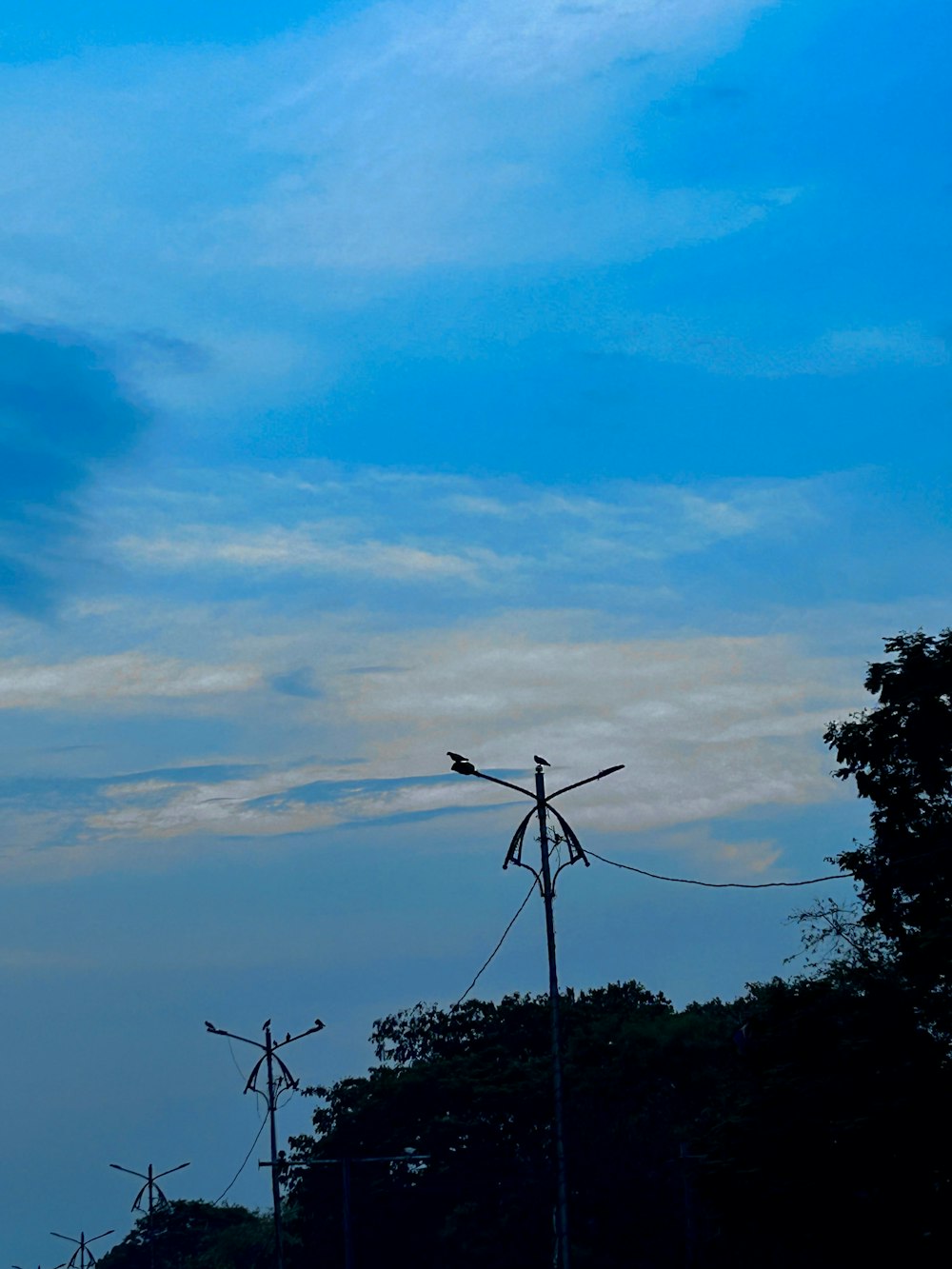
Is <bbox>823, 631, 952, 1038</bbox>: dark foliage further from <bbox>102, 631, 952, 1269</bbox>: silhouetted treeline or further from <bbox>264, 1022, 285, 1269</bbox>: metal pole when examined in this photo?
<bbox>264, 1022, 285, 1269</bbox>: metal pole

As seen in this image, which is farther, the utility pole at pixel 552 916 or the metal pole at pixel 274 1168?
the metal pole at pixel 274 1168

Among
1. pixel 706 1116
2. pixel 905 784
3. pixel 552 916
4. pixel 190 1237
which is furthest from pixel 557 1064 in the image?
pixel 190 1237

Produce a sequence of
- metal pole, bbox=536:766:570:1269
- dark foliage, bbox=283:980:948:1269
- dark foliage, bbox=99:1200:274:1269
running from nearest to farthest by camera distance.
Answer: metal pole, bbox=536:766:570:1269, dark foliage, bbox=283:980:948:1269, dark foliage, bbox=99:1200:274:1269

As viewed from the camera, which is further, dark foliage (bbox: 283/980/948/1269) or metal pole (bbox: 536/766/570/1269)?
dark foliage (bbox: 283/980/948/1269)

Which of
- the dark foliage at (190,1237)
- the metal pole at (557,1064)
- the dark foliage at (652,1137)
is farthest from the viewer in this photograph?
the dark foliage at (190,1237)

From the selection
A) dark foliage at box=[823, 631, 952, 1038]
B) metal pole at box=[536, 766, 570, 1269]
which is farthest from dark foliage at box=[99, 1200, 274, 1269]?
metal pole at box=[536, 766, 570, 1269]

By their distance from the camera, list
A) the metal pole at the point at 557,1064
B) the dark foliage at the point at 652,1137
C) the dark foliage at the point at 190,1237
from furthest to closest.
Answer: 1. the dark foliage at the point at 190,1237
2. the dark foliage at the point at 652,1137
3. the metal pole at the point at 557,1064

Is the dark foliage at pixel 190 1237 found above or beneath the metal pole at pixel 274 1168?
beneath

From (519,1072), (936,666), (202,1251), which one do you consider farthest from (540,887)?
(202,1251)

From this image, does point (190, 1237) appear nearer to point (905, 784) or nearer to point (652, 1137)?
point (652, 1137)

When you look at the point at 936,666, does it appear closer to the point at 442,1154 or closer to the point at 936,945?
the point at 936,945

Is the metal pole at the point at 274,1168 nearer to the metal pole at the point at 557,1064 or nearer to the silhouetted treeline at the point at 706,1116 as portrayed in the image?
the silhouetted treeline at the point at 706,1116

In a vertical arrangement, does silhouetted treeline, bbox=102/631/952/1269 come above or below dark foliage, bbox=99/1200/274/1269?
above

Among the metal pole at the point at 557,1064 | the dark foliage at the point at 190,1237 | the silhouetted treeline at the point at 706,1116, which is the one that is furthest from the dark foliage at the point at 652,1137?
the dark foliage at the point at 190,1237
